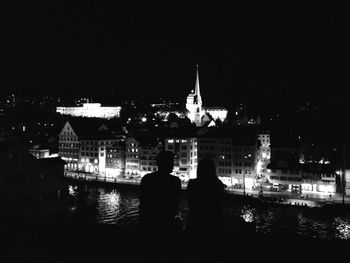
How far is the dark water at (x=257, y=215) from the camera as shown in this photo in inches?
553

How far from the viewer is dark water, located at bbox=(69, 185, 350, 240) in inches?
553

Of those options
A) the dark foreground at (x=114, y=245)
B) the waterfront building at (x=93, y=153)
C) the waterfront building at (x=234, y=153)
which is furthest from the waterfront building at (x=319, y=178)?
the dark foreground at (x=114, y=245)

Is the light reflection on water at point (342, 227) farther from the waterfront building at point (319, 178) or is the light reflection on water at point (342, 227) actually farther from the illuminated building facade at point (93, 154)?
the illuminated building facade at point (93, 154)

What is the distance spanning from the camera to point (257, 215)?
16.6 metres

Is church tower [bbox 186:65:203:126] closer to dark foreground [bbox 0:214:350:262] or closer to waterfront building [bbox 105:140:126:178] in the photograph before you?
waterfront building [bbox 105:140:126:178]

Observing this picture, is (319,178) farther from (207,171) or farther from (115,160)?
(207,171)

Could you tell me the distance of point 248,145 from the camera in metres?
23.0

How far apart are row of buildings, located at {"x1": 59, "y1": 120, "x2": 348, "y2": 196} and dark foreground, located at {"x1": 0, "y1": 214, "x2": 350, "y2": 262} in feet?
55.0

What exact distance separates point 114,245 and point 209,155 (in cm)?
2151

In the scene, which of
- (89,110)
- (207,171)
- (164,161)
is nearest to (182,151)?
(207,171)

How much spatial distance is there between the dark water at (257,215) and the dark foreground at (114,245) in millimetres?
10431

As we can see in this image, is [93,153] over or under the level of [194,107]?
under

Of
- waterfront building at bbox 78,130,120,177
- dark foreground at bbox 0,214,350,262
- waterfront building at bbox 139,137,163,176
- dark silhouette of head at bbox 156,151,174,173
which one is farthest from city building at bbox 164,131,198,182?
dark silhouette of head at bbox 156,151,174,173

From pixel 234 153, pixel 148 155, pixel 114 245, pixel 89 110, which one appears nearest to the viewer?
pixel 114 245
